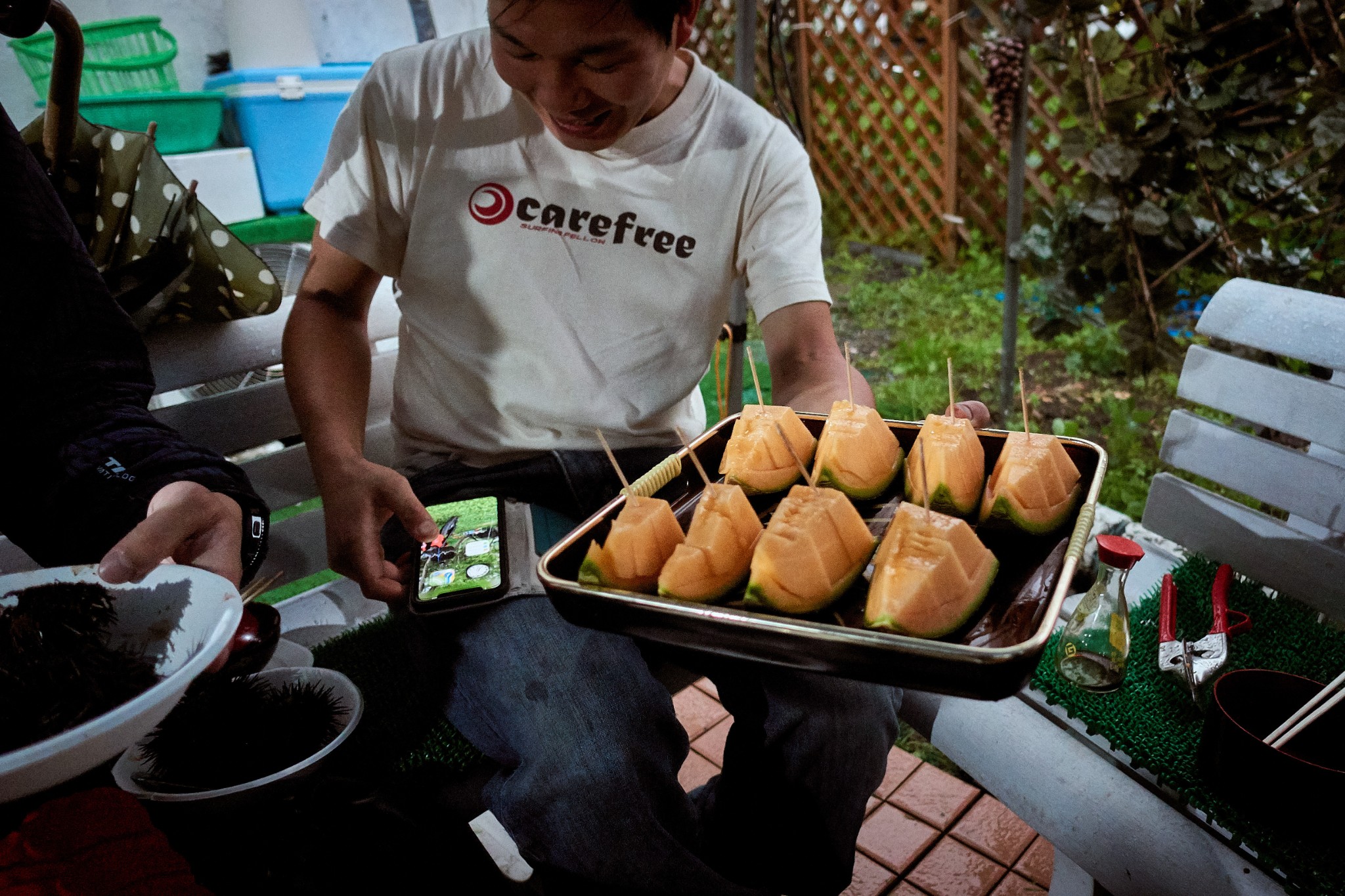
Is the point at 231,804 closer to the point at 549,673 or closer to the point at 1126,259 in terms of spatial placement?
the point at 549,673

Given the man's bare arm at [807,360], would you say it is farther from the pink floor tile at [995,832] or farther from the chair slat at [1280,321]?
the pink floor tile at [995,832]

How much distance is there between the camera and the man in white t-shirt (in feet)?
4.80

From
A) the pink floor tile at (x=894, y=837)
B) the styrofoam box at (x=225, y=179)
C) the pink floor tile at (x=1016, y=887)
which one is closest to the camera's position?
the pink floor tile at (x=1016, y=887)

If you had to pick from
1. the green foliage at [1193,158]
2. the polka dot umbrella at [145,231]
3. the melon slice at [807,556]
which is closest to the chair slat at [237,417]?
the polka dot umbrella at [145,231]

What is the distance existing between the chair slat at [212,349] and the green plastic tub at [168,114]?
1.61m

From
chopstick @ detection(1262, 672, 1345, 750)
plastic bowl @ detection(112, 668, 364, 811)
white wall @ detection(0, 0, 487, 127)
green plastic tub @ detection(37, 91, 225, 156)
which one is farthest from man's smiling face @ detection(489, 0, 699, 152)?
white wall @ detection(0, 0, 487, 127)

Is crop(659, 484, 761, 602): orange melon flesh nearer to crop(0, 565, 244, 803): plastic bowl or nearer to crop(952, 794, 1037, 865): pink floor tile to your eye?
crop(0, 565, 244, 803): plastic bowl

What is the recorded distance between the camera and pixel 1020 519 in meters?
1.18

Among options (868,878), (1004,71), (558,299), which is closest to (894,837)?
(868,878)

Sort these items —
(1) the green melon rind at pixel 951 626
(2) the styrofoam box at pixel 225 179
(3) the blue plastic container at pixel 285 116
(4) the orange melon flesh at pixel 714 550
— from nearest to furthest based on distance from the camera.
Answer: (1) the green melon rind at pixel 951 626 < (4) the orange melon flesh at pixel 714 550 < (2) the styrofoam box at pixel 225 179 < (3) the blue plastic container at pixel 285 116

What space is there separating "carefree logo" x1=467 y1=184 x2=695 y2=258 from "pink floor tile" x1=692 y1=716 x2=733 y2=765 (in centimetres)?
135

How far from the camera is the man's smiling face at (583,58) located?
134cm

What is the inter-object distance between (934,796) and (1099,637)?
72cm

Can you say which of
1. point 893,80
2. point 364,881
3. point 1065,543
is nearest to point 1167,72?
point 1065,543
